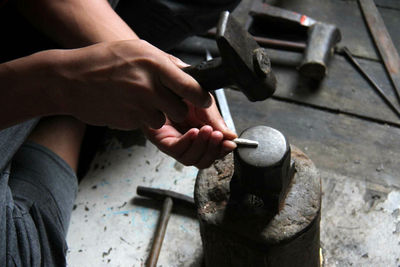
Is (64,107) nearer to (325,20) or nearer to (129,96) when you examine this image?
(129,96)

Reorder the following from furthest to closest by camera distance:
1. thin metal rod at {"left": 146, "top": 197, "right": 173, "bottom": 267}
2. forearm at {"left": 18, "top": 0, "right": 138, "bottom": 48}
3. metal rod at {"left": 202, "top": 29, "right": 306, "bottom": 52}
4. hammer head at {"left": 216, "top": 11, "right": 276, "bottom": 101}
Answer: metal rod at {"left": 202, "top": 29, "right": 306, "bottom": 52} < thin metal rod at {"left": 146, "top": 197, "right": 173, "bottom": 267} < forearm at {"left": 18, "top": 0, "right": 138, "bottom": 48} < hammer head at {"left": 216, "top": 11, "right": 276, "bottom": 101}

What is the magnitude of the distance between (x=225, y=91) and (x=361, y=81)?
1.98 ft

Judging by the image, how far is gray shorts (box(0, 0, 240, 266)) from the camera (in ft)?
3.56

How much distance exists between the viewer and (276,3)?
220 cm

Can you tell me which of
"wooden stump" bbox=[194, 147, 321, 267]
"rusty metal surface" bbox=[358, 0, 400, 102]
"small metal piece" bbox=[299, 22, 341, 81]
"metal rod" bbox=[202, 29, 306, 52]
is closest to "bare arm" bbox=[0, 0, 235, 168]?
"wooden stump" bbox=[194, 147, 321, 267]

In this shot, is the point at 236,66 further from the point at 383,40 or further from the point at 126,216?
the point at 383,40

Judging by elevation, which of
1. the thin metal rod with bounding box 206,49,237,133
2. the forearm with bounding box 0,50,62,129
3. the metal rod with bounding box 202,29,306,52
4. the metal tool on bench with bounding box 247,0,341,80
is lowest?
the thin metal rod with bounding box 206,49,237,133

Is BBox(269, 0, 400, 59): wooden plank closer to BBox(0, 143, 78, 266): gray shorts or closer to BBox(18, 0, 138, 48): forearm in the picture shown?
BBox(18, 0, 138, 48): forearm

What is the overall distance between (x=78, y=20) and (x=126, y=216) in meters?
0.70

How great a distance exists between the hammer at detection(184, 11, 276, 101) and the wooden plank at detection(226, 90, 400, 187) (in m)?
0.85

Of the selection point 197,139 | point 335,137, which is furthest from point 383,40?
point 197,139

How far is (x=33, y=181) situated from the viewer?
1.23 metres

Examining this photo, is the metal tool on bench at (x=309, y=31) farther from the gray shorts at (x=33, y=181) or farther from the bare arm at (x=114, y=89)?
the bare arm at (x=114, y=89)

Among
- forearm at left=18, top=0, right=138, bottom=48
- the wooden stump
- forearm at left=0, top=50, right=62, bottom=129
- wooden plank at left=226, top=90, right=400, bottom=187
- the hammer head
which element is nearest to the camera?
the hammer head
